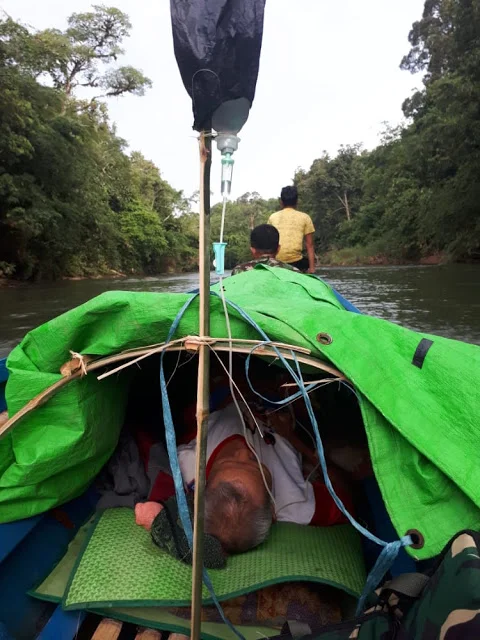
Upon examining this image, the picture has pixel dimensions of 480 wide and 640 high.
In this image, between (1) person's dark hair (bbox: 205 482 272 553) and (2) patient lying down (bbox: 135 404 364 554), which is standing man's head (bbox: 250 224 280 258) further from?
(1) person's dark hair (bbox: 205 482 272 553)

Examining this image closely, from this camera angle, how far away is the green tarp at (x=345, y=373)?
1.19m

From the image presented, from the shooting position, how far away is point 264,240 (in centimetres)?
368

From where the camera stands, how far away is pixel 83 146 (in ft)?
55.6

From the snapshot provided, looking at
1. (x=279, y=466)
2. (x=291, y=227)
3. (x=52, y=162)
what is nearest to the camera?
(x=279, y=466)

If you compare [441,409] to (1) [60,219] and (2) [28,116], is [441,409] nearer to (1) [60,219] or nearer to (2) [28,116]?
(2) [28,116]

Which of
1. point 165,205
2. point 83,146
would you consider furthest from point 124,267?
point 165,205

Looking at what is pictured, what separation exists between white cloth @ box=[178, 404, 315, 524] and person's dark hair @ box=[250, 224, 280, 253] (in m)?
1.97

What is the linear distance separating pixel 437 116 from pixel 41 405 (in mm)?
18233

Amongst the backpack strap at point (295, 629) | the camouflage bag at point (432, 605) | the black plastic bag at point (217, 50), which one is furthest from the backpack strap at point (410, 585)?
the black plastic bag at point (217, 50)

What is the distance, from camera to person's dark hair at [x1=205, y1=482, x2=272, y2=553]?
159cm

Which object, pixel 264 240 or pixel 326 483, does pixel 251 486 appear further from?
pixel 264 240

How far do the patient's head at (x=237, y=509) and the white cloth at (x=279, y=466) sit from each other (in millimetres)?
175

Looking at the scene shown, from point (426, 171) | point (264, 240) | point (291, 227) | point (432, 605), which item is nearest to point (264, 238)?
point (264, 240)

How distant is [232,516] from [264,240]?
247 centimetres
